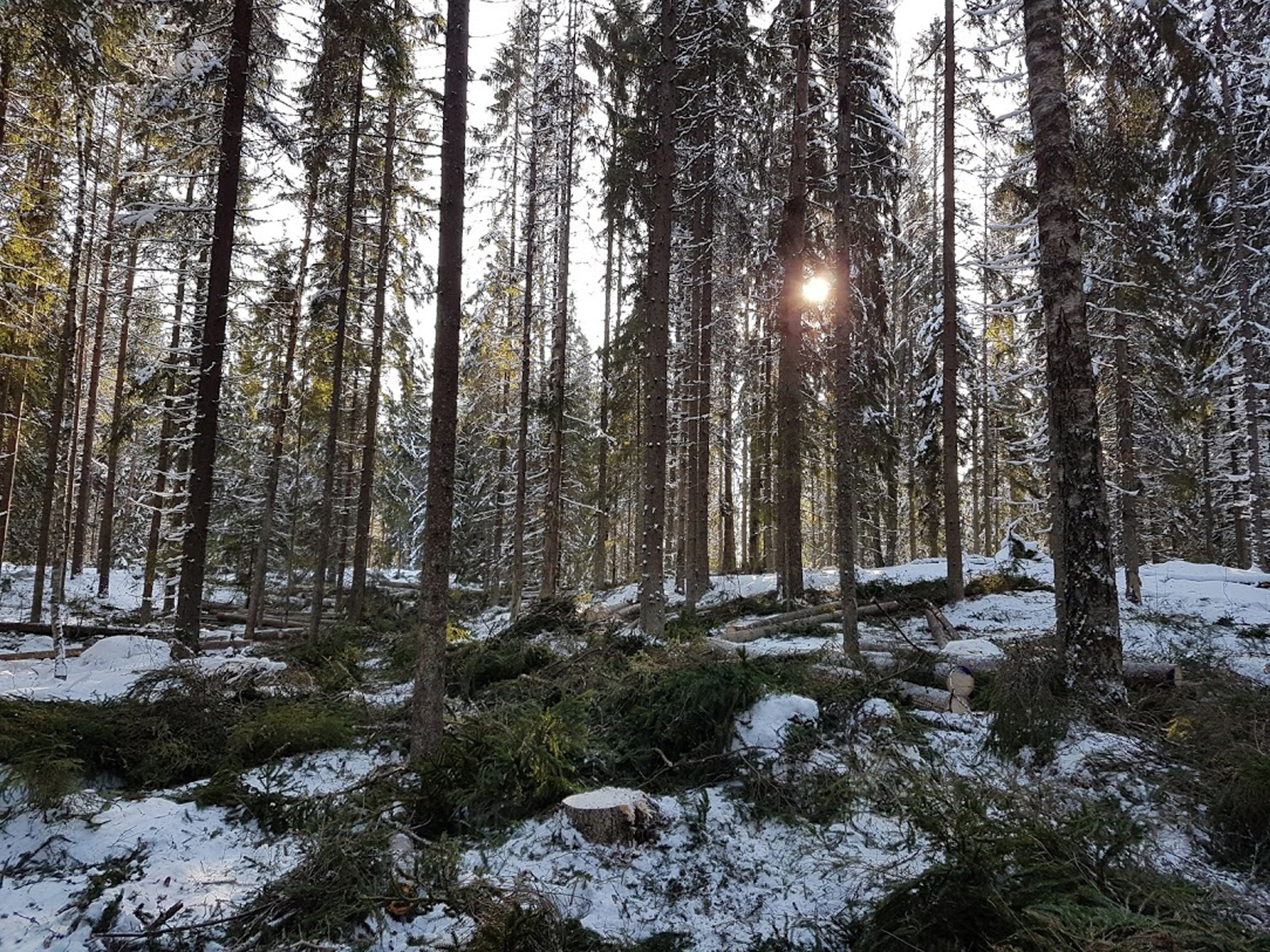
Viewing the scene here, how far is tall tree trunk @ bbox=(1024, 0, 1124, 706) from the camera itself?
607 centimetres

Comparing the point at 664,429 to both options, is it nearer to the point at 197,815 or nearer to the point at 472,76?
the point at 472,76

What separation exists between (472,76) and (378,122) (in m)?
13.3

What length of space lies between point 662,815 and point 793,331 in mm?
10157

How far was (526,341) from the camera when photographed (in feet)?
58.3

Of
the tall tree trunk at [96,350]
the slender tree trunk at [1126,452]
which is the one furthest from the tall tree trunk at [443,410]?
the tall tree trunk at [96,350]

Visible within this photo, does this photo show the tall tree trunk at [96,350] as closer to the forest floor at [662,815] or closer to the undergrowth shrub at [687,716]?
the forest floor at [662,815]

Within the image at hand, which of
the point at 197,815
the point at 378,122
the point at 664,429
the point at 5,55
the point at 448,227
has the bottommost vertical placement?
the point at 197,815

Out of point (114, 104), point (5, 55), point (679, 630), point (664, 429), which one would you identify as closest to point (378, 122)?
point (114, 104)

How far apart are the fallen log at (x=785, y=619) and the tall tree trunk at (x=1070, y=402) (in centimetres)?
544

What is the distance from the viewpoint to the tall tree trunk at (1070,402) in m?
6.07

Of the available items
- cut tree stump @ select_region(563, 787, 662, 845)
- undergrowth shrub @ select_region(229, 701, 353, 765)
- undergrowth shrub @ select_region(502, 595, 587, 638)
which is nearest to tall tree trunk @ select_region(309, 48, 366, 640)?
undergrowth shrub @ select_region(502, 595, 587, 638)

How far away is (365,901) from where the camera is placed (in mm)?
3643

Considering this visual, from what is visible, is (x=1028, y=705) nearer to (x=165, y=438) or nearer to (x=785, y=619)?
(x=785, y=619)

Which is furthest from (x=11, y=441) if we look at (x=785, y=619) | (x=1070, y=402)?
(x=1070, y=402)
